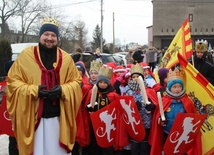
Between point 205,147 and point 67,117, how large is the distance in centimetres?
207

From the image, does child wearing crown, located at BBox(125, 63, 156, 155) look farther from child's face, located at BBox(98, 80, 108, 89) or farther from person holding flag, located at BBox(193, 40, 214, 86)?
person holding flag, located at BBox(193, 40, 214, 86)

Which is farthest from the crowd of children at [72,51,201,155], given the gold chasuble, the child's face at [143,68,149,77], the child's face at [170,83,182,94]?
the gold chasuble

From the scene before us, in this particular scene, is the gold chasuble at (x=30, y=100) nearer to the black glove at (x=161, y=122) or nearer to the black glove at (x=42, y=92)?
the black glove at (x=42, y=92)

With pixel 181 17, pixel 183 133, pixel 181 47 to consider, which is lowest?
pixel 183 133

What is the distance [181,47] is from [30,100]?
414 centimetres

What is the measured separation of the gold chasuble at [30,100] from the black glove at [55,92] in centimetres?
6

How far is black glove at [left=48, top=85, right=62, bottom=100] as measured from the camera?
3.45 m

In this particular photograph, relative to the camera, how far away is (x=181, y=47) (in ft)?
21.9

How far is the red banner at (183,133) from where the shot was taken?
13.3 feet

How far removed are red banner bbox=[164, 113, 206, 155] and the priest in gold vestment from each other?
1.35m

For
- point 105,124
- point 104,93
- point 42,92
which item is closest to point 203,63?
point 104,93

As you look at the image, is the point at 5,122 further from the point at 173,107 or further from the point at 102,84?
the point at 173,107

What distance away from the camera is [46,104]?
11.8 ft

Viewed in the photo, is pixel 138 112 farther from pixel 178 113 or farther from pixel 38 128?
pixel 38 128
